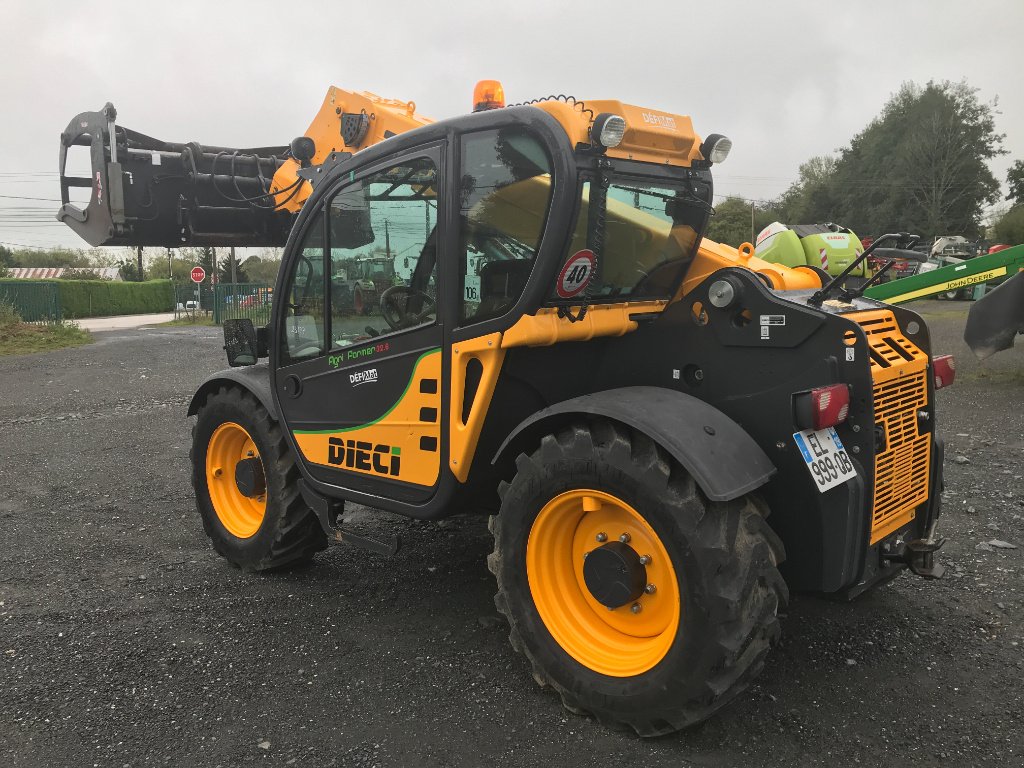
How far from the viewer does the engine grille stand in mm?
3059

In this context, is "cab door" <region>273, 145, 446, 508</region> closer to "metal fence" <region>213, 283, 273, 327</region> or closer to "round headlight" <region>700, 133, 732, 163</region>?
"round headlight" <region>700, 133, 732, 163</region>

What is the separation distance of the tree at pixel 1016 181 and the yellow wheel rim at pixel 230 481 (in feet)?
195

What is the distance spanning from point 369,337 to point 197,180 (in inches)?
94.5

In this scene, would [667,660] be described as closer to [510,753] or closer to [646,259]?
[510,753]

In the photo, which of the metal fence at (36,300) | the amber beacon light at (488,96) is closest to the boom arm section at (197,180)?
the amber beacon light at (488,96)

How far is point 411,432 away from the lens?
355cm

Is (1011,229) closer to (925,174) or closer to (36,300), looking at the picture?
(925,174)

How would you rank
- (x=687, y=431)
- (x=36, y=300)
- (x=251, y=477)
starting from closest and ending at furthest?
(x=687, y=431)
(x=251, y=477)
(x=36, y=300)

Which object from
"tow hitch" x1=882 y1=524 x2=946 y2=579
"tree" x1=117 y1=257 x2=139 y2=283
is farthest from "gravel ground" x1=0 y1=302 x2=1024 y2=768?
"tree" x1=117 y1=257 x2=139 y2=283

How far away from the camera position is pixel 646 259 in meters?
3.35

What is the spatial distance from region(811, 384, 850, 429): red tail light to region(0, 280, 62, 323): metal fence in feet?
76.2

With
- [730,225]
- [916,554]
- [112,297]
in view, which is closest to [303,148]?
[916,554]

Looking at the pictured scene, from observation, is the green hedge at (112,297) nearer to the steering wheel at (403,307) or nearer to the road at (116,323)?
the road at (116,323)

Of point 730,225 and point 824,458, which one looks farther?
point 730,225
